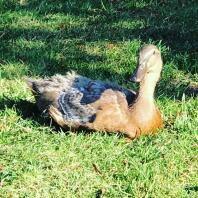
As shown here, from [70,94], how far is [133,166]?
128 centimetres

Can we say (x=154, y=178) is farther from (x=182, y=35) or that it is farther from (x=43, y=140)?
(x=182, y=35)

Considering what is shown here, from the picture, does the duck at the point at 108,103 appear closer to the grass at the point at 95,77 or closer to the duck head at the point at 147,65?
the duck head at the point at 147,65

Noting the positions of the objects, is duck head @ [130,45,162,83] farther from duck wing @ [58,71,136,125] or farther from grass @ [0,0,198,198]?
grass @ [0,0,198,198]

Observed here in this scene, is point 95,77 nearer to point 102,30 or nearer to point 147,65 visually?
point 147,65

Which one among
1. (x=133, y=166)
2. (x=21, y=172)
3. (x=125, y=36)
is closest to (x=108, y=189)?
(x=133, y=166)

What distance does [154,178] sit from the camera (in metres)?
5.93

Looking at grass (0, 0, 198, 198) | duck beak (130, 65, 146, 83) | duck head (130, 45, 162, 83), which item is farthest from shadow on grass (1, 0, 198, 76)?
duck beak (130, 65, 146, 83)

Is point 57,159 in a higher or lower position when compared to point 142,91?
lower

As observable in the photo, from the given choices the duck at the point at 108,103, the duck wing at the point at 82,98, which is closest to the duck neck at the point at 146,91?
the duck at the point at 108,103

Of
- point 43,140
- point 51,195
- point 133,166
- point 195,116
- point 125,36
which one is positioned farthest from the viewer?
point 125,36

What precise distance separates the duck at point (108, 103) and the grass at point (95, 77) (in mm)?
116

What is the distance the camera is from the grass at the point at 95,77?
5.91 meters

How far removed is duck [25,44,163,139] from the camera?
6.59 metres

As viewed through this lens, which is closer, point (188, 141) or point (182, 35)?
point (188, 141)
